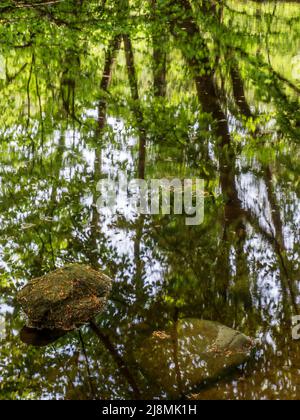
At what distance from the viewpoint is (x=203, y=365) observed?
4.88 m

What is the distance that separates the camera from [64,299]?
537 centimetres

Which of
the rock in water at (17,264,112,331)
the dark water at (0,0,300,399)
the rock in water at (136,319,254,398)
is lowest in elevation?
the rock in water at (136,319,254,398)

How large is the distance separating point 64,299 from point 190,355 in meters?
1.39

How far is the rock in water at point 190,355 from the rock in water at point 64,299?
0.73 m

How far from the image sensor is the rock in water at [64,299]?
210 inches

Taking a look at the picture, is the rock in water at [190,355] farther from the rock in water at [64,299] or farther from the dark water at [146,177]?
the rock in water at [64,299]

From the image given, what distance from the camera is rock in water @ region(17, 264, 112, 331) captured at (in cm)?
533

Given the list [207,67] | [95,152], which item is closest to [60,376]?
[95,152]

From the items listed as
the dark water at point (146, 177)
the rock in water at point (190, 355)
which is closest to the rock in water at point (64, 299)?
the dark water at point (146, 177)

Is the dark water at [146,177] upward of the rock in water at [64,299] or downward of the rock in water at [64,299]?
upward

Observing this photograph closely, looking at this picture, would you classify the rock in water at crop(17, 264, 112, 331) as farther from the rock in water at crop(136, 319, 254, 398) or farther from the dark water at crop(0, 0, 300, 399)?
the rock in water at crop(136, 319, 254, 398)

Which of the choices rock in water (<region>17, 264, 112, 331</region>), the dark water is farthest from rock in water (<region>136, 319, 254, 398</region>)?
rock in water (<region>17, 264, 112, 331</region>)

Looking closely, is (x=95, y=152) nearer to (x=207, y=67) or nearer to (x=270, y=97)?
(x=270, y=97)

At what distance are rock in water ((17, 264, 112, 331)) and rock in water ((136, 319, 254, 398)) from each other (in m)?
0.73
